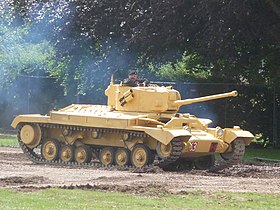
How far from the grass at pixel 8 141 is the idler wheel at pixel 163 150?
38.2 ft

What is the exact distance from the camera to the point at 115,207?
45.3 ft

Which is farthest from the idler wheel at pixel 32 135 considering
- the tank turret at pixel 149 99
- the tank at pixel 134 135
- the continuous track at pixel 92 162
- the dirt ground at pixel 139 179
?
the tank turret at pixel 149 99

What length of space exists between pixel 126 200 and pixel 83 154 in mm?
8934

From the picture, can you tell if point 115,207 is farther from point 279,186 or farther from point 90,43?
point 90,43

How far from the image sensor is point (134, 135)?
73.1 feet

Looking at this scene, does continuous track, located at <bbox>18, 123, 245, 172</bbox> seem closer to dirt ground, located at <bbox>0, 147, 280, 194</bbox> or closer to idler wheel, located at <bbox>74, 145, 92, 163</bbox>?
idler wheel, located at <bbox>74, 145, 92, 163</bbox>

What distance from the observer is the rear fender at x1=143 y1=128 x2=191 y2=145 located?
20.9 m

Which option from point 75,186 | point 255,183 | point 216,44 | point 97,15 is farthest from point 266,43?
point 75,186

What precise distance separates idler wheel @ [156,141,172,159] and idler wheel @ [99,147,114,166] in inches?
64.6

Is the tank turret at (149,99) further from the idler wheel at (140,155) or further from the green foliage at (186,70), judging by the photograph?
the green foliage at (186,70)

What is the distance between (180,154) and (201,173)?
77 cm

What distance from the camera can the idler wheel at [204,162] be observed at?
23375 mm

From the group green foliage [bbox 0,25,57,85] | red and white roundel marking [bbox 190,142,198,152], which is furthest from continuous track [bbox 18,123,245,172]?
green foliage [bbox 0,25,57,85]

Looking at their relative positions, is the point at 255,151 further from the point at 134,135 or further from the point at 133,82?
the point at 134,135
